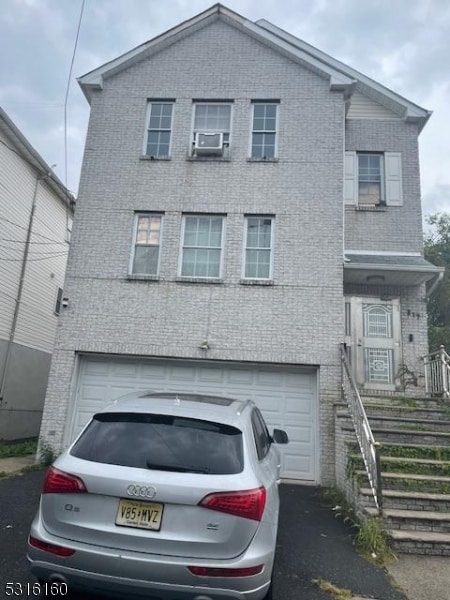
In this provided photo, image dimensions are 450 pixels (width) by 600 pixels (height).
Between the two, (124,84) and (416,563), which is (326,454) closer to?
(416,563)

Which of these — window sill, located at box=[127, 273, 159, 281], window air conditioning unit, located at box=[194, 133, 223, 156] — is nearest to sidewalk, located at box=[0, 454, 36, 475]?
window sill, located at box=[127, 273, 159, 281]

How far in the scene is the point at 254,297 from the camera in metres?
9.73

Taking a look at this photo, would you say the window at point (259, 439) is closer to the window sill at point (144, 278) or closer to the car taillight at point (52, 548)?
the car taillight at point (52, 548)

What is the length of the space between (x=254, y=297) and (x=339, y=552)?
18.2ft

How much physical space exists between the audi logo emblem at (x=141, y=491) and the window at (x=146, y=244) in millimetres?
7470

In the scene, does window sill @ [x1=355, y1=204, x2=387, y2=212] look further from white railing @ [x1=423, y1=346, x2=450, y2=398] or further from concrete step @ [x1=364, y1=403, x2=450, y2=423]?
concrete step @ [x1=364, y1=403, x2=450, y2=423]

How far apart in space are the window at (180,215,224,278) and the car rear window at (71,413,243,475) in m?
6.78

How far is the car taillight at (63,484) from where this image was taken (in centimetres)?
306

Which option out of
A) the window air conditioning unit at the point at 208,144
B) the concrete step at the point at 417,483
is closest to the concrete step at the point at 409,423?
the concrete step at the point at 417,483

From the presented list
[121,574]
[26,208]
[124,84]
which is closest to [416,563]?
[121,574]

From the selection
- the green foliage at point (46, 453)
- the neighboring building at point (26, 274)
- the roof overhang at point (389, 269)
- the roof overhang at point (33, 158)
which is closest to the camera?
the green foliage at point (46, 453)

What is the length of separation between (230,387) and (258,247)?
3163 millimetres

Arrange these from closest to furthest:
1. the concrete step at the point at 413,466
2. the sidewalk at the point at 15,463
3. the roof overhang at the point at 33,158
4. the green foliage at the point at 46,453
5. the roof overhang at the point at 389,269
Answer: the concrete step at the point at 413,466 < the sidewalk at the point at 15,463 < the green foliage at the point at 46,453 < the roof overhang at the point at 389,269 < the roof overhang at the point at 33,158

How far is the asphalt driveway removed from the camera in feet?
13.2
